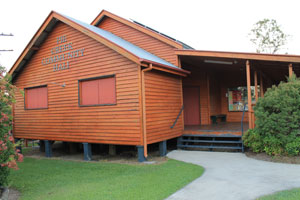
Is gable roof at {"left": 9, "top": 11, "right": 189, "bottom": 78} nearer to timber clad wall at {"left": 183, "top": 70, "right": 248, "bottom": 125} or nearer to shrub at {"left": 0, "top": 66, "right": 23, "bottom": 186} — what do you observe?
timber clad wall at {"left": 183, "top": 70, "right": 248, "bottom": 125}

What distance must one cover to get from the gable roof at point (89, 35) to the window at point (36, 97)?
1353 mm

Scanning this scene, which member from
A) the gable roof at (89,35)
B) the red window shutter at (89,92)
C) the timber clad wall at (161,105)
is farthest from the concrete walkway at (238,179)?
the red window shutter at (89,92)

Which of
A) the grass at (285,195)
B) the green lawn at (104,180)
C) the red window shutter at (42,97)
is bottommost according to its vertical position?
the green lawn at (104,180)

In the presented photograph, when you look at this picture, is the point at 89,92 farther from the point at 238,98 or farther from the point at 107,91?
the point at 238,98

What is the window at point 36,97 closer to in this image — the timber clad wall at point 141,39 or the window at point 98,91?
Result: the window at point 98,91

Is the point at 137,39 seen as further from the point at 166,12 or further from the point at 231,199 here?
the point at 166,12

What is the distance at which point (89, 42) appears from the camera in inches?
400

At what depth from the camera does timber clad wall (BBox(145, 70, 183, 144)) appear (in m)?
8.88

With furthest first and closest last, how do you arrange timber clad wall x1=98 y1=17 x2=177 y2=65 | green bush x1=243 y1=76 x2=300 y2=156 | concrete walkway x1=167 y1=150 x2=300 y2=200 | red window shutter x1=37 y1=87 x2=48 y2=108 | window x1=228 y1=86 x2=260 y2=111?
window x1=228 y1=86 x2=260 y2=111, red window shutter x1=37 y1=87 x2=48 y2=108, timber clad wall x1=98 y1=17 x2=177 y2=65, green bush x1=243 y1=76 x2=300 y2=156, concrete walkway x1=167 y1=150 x2=300 y2=200

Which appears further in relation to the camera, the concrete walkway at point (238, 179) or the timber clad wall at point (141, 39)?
the timber clad wall at point (141, 39)

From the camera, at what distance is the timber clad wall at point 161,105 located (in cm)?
888

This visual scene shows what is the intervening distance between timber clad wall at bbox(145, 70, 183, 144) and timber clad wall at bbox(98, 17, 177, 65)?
1.23 m

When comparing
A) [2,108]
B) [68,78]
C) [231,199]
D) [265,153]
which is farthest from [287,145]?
[68,78]

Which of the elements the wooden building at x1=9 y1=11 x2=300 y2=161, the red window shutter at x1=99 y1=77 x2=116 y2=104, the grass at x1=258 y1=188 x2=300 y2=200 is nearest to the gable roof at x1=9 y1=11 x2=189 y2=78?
the wooden building at x1=9 y1=11 x2=300 y2=161
